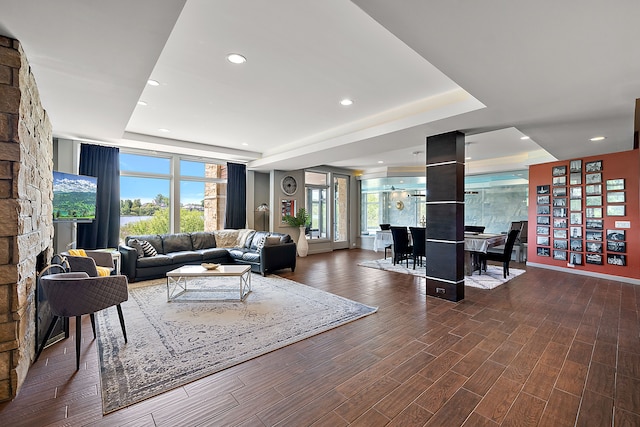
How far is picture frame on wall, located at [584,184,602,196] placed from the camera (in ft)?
19.1

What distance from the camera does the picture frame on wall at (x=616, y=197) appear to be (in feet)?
18.1

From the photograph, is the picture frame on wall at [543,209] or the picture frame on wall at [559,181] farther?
the picture frame on wall at [543,209]

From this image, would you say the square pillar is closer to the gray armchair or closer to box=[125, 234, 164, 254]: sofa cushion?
the gray armchair

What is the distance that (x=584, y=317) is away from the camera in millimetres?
3596

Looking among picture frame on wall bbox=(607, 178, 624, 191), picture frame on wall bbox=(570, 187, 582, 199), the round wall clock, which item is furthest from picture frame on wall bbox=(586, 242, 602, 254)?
the round wall clock

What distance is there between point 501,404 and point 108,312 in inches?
170

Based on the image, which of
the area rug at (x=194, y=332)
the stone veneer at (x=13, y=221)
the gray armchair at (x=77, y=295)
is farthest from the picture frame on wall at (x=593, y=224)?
the stone veneer at (x=13, y=221)

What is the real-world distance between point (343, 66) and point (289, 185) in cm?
568

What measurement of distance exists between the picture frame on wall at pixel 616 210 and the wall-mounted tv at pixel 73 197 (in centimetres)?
953

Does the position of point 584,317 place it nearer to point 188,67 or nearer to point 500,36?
point 500,36

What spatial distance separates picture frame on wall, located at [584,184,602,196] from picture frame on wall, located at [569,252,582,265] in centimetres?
128

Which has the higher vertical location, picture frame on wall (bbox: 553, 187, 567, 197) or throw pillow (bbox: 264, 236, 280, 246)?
picture frame on wall (bbox: 553, 187, 567, 197)

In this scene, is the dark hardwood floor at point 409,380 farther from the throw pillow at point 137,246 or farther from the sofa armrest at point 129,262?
the throw pillow at point 137,246

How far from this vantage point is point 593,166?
5.94m
